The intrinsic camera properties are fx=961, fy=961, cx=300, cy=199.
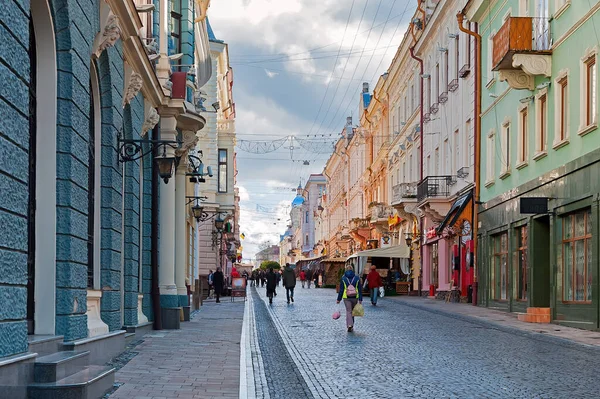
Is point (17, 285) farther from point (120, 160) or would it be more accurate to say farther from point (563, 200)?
point (563, 200)

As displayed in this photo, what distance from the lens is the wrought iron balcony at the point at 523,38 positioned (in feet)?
80.6

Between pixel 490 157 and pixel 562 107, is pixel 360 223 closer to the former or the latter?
pixel 490 157

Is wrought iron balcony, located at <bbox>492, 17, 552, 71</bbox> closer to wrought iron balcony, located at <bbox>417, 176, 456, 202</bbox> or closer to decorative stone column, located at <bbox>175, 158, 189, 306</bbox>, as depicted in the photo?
decorative stone column, located at <bbox>175, 158, 189, 306</bbox>

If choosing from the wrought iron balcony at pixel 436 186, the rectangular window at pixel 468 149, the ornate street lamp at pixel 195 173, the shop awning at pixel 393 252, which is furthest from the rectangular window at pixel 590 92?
the shop awning at pixel 393 252

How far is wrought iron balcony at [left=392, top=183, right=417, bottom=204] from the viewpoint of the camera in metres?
46.3

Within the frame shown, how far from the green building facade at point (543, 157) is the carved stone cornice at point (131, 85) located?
10.1 metres

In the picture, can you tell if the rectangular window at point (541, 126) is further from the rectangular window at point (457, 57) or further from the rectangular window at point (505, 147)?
the rectangular window at point (457, 57)

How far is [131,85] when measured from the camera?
16.2 m

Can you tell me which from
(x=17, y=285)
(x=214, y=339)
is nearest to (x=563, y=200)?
(x=214, y=339)

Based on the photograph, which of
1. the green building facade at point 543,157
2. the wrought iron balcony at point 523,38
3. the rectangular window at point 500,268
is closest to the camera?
the green building facade at point 543,157

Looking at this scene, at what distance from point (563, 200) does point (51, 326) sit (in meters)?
15.3

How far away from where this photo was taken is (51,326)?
35.6 feet

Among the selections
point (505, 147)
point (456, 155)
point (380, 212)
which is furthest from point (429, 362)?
point (380, 212)

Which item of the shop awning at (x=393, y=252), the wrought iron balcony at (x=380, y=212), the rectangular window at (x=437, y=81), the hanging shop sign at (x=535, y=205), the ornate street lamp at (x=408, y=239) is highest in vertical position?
the rectangular window at (x=437, y=81)
